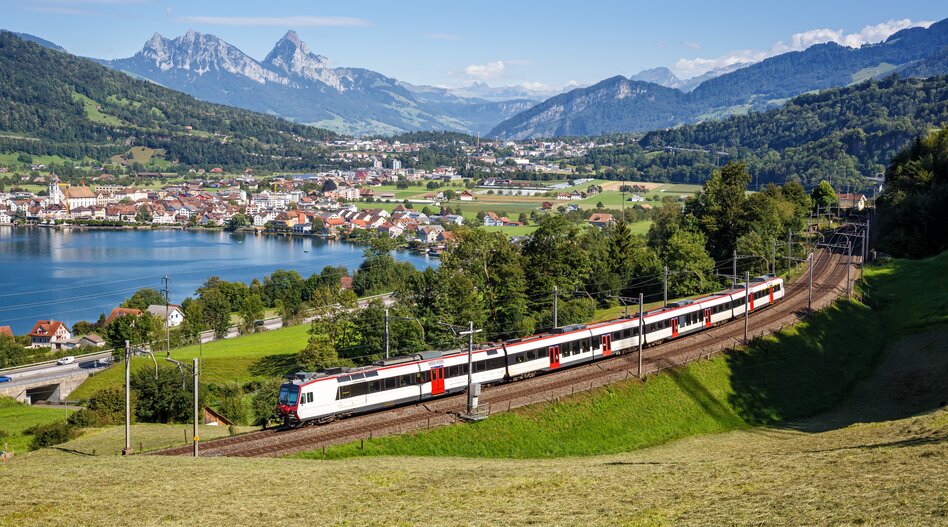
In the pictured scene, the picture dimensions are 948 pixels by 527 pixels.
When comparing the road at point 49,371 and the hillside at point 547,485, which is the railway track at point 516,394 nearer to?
the hillside at point 547,485

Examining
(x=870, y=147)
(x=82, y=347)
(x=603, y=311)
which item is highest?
(x=870, y=147)

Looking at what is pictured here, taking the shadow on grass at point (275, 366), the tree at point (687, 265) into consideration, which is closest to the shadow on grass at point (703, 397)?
the tree at point (687, 265)

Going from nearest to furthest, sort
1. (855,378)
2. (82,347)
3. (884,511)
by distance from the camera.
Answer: (884,511), (855,378), (82,347)

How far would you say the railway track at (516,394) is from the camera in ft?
84.4

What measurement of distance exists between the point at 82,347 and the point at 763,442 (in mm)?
63704

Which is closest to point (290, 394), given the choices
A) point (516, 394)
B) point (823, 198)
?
point (516, 394)

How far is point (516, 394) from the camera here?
32031 millimetres

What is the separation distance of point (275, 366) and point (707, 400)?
101 feet

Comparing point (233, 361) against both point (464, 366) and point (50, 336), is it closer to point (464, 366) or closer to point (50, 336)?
point (464, 366)

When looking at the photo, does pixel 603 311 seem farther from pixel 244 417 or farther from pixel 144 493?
pixel 144 493

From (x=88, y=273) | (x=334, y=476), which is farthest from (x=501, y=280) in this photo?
(x=88, y=273)

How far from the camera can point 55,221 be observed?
190m

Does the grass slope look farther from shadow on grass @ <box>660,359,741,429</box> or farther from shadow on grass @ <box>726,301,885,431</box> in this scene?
shadow on grass @ <box>726,301,885,431</box>

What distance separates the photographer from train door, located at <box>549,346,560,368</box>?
3581 centimetres
